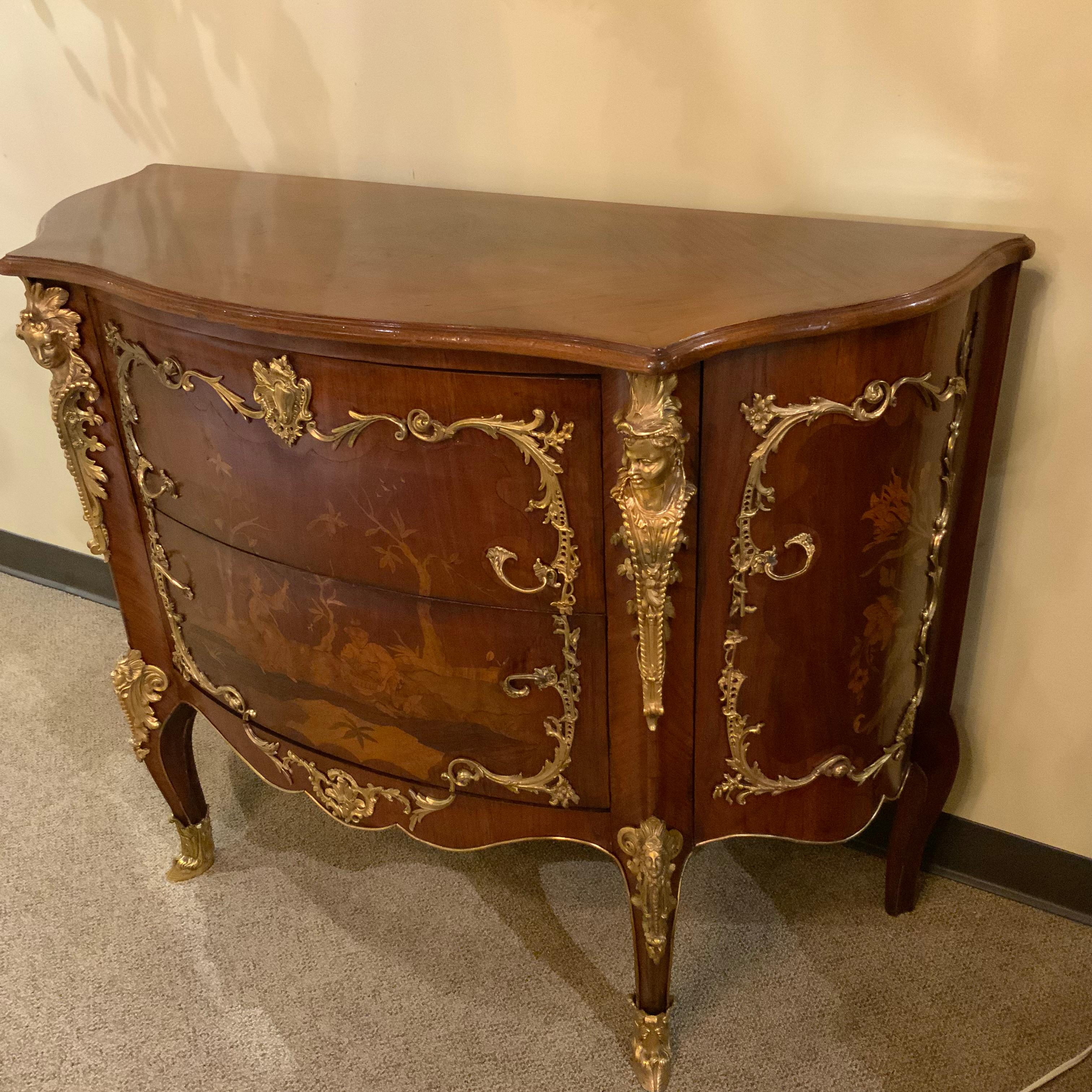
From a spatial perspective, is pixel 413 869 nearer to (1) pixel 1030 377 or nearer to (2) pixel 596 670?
(2) pixel 596 670

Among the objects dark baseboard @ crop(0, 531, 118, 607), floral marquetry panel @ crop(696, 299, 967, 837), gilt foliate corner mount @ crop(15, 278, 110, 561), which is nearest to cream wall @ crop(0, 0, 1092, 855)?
floral marquetry panel @ crop(696, 299, 967, 837)

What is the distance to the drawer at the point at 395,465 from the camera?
0.94 m

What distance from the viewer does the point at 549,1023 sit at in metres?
1.38

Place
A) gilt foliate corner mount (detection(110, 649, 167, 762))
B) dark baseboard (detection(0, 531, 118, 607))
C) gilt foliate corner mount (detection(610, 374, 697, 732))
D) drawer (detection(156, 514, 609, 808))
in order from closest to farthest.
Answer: gilt foliate corner mount (detection(610, 374, 697, 732)) → drawer (detection(156, 514, 609, 808)) → gilt foliate corner mount (detection(110, 649, 167, 762)) → dark baseboard (detection(0, 531, 118, 607))

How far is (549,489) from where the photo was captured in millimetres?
962

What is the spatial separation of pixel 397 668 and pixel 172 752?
0.60 meters

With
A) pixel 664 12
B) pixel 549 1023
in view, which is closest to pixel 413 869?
pixel 549 1023

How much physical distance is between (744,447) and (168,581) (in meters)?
0.78

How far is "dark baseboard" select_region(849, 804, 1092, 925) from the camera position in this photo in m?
1.49

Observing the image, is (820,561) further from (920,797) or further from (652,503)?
(920,797)

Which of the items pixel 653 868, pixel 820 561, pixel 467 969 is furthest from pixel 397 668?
pixel 467 969

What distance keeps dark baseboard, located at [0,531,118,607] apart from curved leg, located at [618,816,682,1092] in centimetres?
156

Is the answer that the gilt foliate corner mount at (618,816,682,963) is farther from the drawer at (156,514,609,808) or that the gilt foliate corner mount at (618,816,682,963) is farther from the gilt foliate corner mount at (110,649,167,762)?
the gilt foliate corner mount at (110,649,167,762)

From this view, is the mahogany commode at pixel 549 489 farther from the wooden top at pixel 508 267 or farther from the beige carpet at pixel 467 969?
the beige carpet at pixel 467 969
